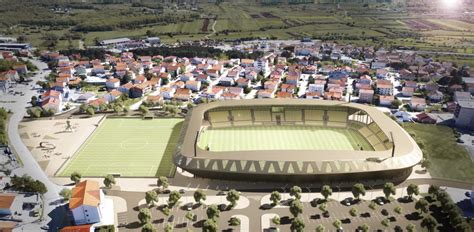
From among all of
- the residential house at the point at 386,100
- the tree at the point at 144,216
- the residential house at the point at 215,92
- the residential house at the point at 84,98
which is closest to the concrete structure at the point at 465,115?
the residential house at the point at 386,100

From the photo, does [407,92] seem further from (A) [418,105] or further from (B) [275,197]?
(B) [275,197]

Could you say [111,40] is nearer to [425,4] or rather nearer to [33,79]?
[33,79]

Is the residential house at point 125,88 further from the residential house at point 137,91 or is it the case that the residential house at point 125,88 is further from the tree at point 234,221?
the tree at point 234,221

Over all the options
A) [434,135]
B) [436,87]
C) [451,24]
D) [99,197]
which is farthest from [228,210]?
[451,24]

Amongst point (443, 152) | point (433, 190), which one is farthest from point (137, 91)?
point (433, 190)

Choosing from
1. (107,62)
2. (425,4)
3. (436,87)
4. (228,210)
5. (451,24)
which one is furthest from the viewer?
(425,4)

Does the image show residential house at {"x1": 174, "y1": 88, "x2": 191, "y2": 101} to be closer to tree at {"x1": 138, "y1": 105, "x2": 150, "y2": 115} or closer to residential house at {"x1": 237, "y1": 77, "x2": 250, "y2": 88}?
tree at {"x1": 138, "y1": 105, "x2": 150, "y2": 115}
